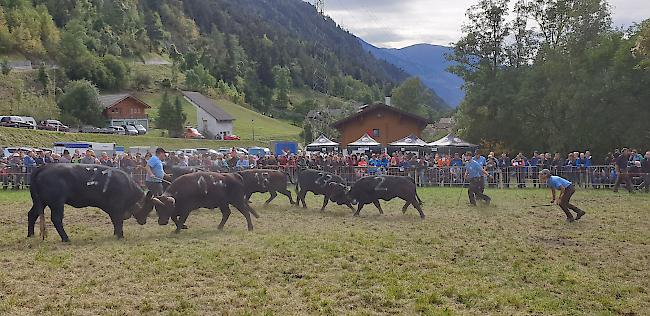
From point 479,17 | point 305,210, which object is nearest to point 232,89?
point 479,17

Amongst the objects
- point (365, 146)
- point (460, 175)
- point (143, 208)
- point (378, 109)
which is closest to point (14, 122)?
point (378, 109)

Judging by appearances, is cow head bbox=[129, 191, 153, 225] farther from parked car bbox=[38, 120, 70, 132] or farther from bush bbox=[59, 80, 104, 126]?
bush bbox=[59, 80, 104, 126]

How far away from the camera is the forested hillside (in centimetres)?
10381

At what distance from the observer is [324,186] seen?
20938mm

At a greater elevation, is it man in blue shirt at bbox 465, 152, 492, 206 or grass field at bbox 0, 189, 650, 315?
man in blue shirt at bbox 465, 152, 492, 206

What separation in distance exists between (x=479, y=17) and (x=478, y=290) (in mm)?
38577

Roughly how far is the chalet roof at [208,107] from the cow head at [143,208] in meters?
76.2

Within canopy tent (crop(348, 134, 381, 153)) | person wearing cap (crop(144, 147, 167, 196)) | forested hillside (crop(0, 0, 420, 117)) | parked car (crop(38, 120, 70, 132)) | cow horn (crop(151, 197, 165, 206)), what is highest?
forested hillside (crop(0, 0, 420, 117))

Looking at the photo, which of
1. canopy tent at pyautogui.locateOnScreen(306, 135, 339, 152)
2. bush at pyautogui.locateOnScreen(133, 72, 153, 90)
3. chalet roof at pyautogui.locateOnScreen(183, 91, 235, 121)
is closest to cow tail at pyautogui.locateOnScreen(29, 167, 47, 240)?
canopy tent at pyautogui.locateOnScreen(306, 135, 339, 152)

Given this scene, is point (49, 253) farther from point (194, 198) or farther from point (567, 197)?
point (567, 197)

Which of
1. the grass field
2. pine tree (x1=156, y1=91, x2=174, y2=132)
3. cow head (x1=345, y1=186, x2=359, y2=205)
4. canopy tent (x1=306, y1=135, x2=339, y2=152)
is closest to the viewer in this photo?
the grass field

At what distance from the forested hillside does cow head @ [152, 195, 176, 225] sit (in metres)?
87.0

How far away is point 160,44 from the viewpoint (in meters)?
147

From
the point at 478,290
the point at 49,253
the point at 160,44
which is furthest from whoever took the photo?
the point at 160,44
